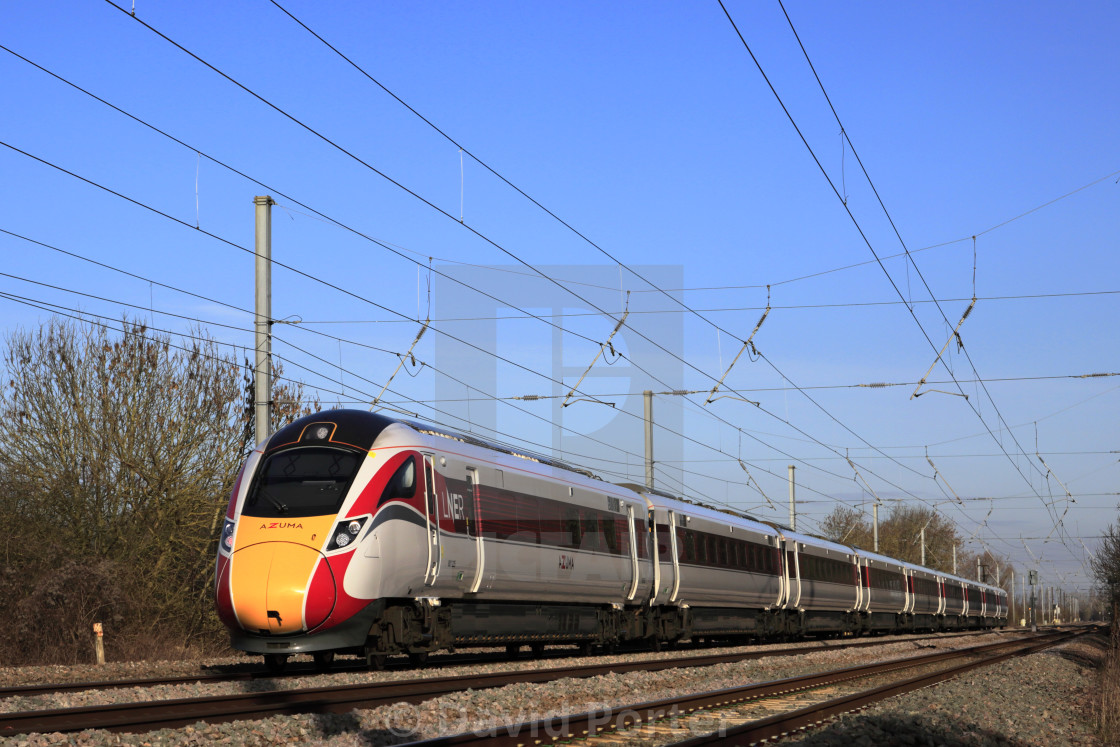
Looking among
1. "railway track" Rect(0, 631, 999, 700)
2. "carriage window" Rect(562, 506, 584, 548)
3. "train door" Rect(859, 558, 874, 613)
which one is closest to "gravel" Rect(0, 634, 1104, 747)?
"railway track" Rect(0, 631, 999, 700)

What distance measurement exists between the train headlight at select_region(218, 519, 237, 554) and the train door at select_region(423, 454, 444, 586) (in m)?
2.69

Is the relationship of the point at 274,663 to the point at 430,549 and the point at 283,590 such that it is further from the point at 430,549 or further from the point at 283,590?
the point at 430,549

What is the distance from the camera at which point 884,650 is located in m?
30.2

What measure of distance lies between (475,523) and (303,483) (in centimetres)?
309

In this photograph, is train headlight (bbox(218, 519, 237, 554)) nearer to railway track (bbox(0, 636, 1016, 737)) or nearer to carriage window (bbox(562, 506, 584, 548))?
railway track (bbox(0, 636, 1016, 737))

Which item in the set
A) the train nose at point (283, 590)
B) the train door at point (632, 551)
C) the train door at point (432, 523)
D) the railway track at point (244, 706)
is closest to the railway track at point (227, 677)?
the railway track at point (244, 706)

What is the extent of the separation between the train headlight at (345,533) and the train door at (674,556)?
12.4 metres

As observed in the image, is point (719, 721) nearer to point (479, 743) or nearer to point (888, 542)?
point (479, 743)

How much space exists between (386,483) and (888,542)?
9444 cm

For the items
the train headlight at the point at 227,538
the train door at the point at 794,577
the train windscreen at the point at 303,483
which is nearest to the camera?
the train windscreen at the point at 303,483

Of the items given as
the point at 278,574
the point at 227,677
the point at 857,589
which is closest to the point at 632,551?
the point at 278,574

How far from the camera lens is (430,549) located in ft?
51.8

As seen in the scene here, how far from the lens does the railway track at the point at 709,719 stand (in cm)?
972

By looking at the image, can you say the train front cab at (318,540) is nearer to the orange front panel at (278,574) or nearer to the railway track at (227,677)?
the orange front panel at (278,574)
